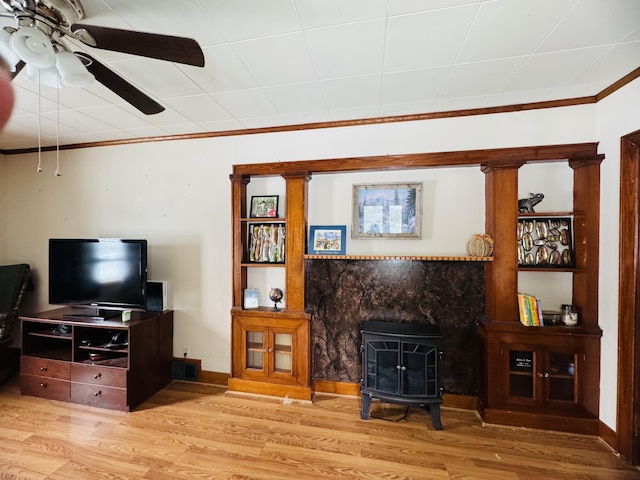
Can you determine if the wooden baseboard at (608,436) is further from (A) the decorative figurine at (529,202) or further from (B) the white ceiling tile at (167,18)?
(B) the white ceiling tile at (167,18)

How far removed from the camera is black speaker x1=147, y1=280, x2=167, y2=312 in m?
2.93

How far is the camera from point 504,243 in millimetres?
2346

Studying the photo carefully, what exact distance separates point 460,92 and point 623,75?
3.37 ft

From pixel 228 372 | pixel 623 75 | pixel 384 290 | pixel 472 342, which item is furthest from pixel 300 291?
pixel 623 75

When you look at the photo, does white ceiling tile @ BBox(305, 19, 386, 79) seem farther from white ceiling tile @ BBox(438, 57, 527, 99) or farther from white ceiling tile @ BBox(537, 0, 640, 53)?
white ceiling tile @ BBox(537, 0, 640, 53)

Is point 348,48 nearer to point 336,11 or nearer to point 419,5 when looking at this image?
point 336,11

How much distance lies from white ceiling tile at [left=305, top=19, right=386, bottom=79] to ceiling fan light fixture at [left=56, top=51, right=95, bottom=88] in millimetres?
1105

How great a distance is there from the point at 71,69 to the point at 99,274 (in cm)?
214

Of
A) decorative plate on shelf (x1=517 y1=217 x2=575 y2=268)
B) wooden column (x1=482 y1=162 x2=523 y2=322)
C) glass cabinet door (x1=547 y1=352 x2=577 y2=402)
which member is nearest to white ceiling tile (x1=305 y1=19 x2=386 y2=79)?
wooden column (x1=482 y1=162 x2=523 y2=322)

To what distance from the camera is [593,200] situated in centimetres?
220

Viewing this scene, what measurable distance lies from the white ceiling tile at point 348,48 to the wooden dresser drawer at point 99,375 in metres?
2.91

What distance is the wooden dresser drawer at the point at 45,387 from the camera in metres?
2.60

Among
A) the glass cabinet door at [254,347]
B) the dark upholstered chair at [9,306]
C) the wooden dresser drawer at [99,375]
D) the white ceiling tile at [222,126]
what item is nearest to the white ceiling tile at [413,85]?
the white ceiling tile at [222,126]

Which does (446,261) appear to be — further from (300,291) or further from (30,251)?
(30,251)
